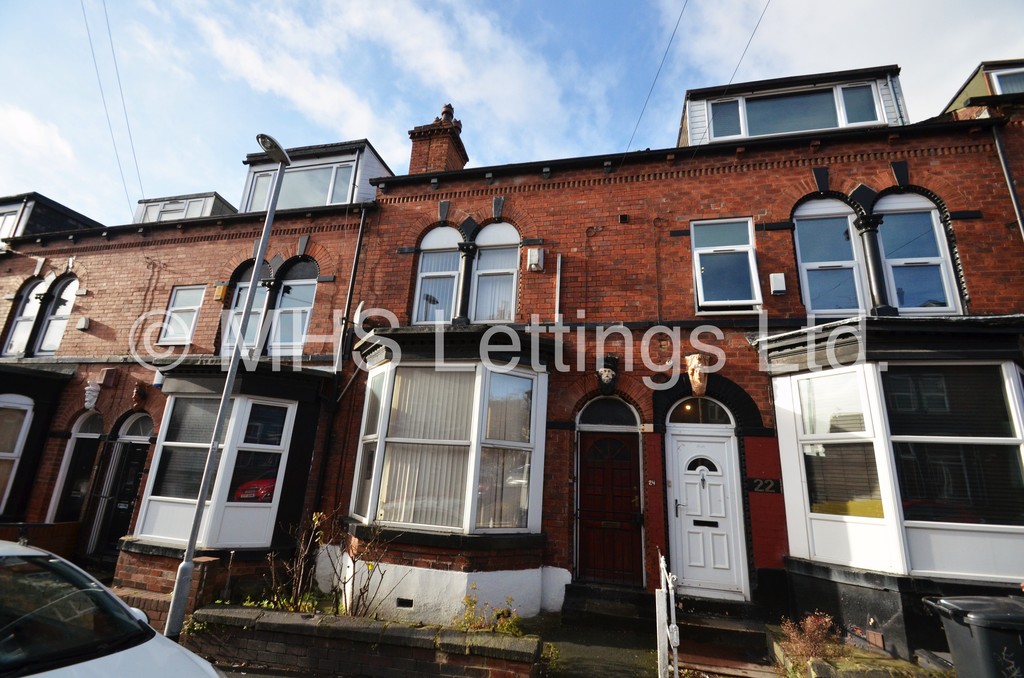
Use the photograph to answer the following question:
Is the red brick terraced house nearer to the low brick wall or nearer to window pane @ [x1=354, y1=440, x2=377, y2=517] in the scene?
window pane @ [x1=354, y1=440, x2=377, y2=517]

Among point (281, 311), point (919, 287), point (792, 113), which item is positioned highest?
point (792, 113)

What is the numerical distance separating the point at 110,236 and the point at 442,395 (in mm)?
10365

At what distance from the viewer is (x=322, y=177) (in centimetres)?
1177

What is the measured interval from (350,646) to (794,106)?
11.4 m

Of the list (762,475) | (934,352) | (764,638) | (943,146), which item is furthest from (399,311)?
(943,146)

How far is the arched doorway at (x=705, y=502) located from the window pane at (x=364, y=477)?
181 inches

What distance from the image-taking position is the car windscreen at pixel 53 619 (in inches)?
116

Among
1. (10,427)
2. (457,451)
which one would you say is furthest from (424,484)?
(10,427)

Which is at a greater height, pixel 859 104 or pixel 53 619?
pixel 859 104

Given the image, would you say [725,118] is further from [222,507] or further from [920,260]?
[222,507]

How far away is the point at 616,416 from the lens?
7.67 meters

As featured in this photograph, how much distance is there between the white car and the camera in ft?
9.55

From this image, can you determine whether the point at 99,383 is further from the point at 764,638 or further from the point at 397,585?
the point at 764,638

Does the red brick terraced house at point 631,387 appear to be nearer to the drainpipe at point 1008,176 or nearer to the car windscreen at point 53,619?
the drainpipe at point 1008,176
